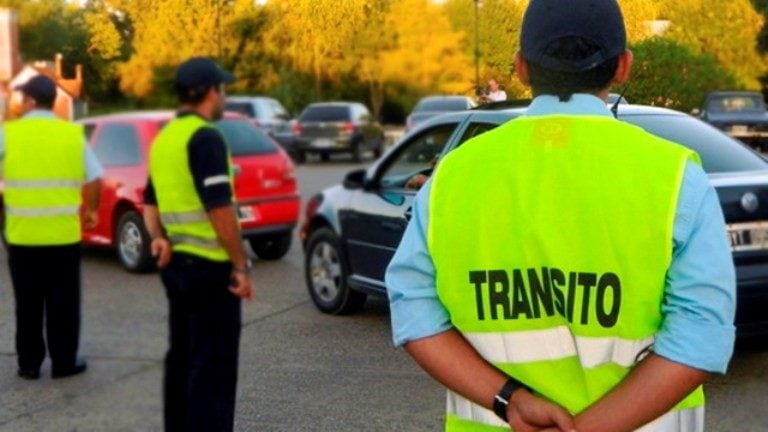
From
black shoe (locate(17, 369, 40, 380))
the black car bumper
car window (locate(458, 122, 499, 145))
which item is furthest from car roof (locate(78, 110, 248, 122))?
the black car bumper

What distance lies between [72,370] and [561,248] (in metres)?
4.39

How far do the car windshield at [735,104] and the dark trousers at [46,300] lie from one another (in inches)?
136

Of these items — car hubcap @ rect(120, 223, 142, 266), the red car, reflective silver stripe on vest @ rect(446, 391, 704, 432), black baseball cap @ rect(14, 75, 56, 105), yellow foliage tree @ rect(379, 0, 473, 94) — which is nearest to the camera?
reflective silver stripe on vest @ rect(446, 391, 704, 432)

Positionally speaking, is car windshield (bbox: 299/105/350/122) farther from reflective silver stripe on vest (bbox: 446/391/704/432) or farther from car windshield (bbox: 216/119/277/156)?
reflective silver stripe on vest (bbox: 446/391/704/432)

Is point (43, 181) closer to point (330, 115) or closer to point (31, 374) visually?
point (31, 374)

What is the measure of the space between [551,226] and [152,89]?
178 cm

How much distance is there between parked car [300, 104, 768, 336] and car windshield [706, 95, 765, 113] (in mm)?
142

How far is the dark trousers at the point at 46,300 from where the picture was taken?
6604 mm

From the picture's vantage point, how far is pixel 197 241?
4.79 meters

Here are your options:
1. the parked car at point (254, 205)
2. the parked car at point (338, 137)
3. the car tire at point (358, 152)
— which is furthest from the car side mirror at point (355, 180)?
the car tire at point (358, 152)

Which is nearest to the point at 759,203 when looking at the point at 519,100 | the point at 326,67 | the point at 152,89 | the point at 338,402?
the point at 338,402

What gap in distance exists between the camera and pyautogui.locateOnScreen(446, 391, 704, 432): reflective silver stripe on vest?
6.73 feet

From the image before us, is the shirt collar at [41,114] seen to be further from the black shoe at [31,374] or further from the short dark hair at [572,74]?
the short dark hair at [572,74]

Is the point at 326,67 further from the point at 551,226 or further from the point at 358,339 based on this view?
the point at 358,339
